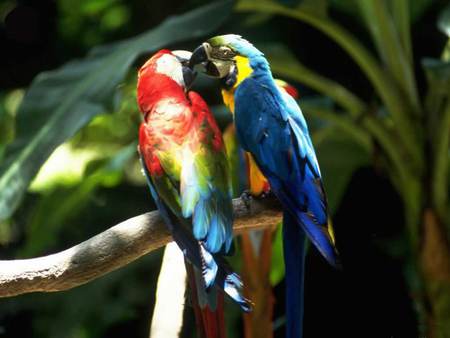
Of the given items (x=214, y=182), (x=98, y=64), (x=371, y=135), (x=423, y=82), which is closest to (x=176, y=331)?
(x=214, y=182)

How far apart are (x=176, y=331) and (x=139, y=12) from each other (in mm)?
1598

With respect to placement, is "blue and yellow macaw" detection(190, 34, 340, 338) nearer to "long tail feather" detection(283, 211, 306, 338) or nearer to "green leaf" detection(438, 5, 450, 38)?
"long tail feather" detection(283, 211, 306, 338)

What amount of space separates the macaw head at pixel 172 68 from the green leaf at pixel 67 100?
0.39 meters

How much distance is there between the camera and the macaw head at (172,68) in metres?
0.53

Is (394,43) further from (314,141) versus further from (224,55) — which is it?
(224,55)

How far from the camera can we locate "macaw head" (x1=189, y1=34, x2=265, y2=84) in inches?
20.4

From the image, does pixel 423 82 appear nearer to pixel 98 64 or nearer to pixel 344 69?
pixel 344 69

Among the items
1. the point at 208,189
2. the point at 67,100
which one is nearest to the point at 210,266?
the point at 208,189

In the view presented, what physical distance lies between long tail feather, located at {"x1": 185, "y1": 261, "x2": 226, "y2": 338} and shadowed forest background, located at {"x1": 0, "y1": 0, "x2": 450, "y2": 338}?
0.21m

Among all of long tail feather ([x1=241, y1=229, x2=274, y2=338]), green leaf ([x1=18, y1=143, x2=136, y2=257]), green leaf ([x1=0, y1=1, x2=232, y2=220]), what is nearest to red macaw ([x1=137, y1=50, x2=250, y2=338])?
long tail feather ([x1=241, y1=229, x2=274, y2=338])

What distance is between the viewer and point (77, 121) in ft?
3.10

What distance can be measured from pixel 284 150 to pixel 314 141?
0.84m

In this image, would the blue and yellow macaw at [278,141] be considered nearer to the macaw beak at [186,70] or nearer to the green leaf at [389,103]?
the macaw beak at [186,70]

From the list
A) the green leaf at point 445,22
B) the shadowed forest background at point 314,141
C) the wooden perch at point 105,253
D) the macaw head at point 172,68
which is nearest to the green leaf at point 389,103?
the shadowed forest background at point 314,141
